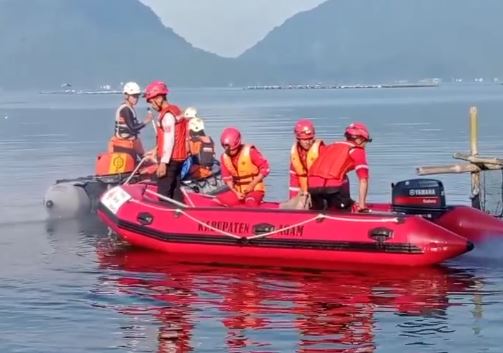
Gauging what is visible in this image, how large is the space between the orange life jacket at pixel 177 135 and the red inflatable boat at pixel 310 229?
64cm

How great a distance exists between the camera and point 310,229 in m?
12.0

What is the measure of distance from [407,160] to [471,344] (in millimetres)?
17294

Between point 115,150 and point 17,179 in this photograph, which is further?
point 17,179

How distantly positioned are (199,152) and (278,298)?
22.9 ft

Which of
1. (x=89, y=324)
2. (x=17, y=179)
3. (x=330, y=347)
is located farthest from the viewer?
(x=17, y=179)

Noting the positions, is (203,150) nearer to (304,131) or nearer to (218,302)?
(304,131)

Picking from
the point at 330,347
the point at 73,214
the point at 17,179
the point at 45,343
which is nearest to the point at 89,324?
the point at 45,343

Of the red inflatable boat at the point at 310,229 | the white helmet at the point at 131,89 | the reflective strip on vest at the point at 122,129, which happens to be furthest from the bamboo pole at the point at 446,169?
the reflective strip on vest at the point at 122,129

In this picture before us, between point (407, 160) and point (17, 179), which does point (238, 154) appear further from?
point (407, 160)

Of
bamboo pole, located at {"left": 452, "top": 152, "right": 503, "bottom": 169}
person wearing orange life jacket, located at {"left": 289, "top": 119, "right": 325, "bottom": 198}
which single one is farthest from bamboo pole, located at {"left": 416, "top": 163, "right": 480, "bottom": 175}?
person wearing orange life jacket, located at {"left": 289, "top": 119, "right": 325, "bottom": 198}

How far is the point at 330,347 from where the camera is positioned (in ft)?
28.4

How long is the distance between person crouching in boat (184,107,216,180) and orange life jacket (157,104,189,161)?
324cm

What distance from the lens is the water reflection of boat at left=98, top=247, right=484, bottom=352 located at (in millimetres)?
9070

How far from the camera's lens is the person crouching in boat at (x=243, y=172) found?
1308 cm
